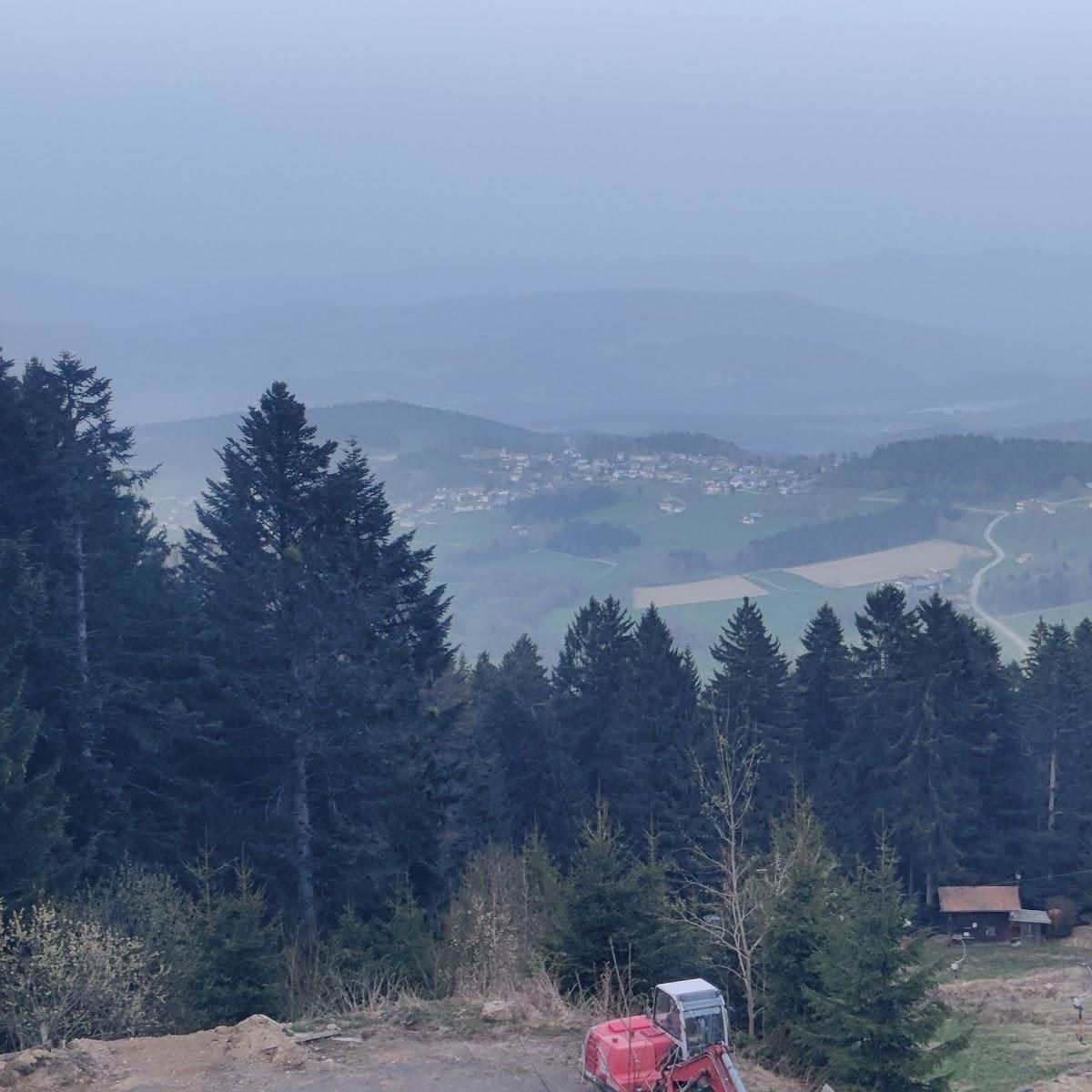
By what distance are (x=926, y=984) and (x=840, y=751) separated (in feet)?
86.3

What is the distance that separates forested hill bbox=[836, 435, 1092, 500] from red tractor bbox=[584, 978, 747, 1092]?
11583 cm

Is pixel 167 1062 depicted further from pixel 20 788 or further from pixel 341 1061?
pixel 20 788

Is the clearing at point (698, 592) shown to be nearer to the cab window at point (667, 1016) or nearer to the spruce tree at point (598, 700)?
the spruce tree at point (598, 700)

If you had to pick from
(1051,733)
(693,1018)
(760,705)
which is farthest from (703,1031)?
(1051,733)

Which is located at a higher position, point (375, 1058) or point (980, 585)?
point (980, 585)

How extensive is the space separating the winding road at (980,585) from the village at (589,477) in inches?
801

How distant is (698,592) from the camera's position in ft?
332

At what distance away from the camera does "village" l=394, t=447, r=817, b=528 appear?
135 metres

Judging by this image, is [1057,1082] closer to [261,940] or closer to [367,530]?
[261,940]

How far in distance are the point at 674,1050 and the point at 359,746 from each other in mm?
10905

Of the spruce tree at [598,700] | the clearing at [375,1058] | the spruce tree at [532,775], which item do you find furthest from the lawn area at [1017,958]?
the clearing at [375,1058]

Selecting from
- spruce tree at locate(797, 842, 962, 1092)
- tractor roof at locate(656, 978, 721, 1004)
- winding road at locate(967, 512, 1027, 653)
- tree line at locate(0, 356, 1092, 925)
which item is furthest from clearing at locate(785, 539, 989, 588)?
tractor roof at locate(656, 978, 721, 1004)

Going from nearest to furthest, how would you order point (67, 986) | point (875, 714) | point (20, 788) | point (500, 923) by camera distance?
point (67, 986) → point (20, 788) → point (500, 923) → point (875, 714)

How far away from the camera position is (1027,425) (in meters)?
196
